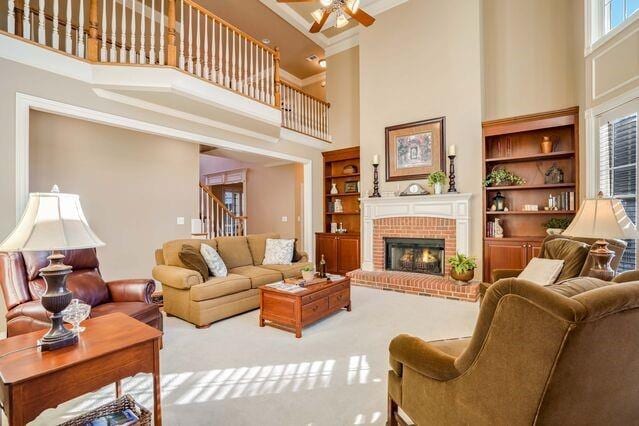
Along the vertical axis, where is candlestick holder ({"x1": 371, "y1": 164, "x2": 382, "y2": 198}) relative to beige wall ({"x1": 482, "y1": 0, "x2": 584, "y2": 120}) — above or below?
below

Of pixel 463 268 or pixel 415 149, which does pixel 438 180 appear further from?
pixel 463 268

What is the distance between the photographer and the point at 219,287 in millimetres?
Answer: 3502


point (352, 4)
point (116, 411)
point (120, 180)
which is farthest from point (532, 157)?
point (120, 180)

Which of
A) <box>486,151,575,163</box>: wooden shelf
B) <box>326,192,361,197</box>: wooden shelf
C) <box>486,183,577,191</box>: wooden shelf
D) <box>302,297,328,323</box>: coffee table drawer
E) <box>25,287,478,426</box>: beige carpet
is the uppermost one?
<box>486,151,575,163</box>: wooden shelf

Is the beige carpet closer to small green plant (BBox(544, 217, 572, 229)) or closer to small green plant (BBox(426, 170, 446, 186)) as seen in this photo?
small green plant (BBox(544, 217, 572, 229))

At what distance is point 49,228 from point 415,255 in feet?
16.7

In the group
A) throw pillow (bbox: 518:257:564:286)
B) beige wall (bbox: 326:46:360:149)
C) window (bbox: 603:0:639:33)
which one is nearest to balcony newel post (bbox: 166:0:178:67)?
beige wall (bbox: 326:46:360:149)

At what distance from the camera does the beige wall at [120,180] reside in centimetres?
431

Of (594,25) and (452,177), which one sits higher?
(594,25)

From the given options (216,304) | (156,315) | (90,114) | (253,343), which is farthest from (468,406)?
(90,114)

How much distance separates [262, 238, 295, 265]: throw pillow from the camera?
15.8ft

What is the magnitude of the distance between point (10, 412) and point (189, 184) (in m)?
5.05

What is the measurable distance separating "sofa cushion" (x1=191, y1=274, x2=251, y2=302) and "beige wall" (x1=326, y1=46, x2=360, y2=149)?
415cm

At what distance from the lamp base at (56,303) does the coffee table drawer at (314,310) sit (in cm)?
199
